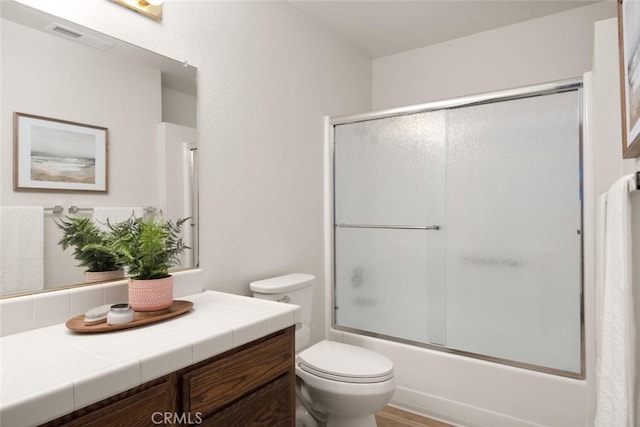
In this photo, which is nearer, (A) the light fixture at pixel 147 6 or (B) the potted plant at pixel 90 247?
(B) the potted plant at pixel 90 247

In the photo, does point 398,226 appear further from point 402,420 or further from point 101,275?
point 101,275

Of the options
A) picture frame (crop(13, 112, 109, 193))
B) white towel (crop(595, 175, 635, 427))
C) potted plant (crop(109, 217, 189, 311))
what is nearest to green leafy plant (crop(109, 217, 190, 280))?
potted plant (crop(109, 217, 189, 311))

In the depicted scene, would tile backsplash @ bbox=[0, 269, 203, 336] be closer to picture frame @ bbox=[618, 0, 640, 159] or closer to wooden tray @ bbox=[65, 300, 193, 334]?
wooden tray @ bbox=[65, 300, 193, 334]

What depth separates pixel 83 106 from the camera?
132 cm

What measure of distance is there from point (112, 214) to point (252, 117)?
2.93 feet

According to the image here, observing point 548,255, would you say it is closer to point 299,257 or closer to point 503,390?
point 503,390

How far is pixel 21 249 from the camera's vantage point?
118cm

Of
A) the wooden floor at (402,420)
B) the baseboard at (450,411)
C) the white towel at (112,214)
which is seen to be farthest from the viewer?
the wooden floor at (402,420)

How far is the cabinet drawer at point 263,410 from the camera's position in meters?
1.10

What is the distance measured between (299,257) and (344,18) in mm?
1568

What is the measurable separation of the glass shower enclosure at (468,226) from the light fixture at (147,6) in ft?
4.33

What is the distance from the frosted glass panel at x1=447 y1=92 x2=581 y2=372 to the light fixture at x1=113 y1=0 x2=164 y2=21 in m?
1.55

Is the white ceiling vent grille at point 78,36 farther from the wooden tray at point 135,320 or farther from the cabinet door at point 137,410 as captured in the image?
the cabinet door at point 137,410

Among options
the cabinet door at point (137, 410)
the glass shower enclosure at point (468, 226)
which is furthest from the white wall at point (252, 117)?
the cabinet door at point (137, 410)
